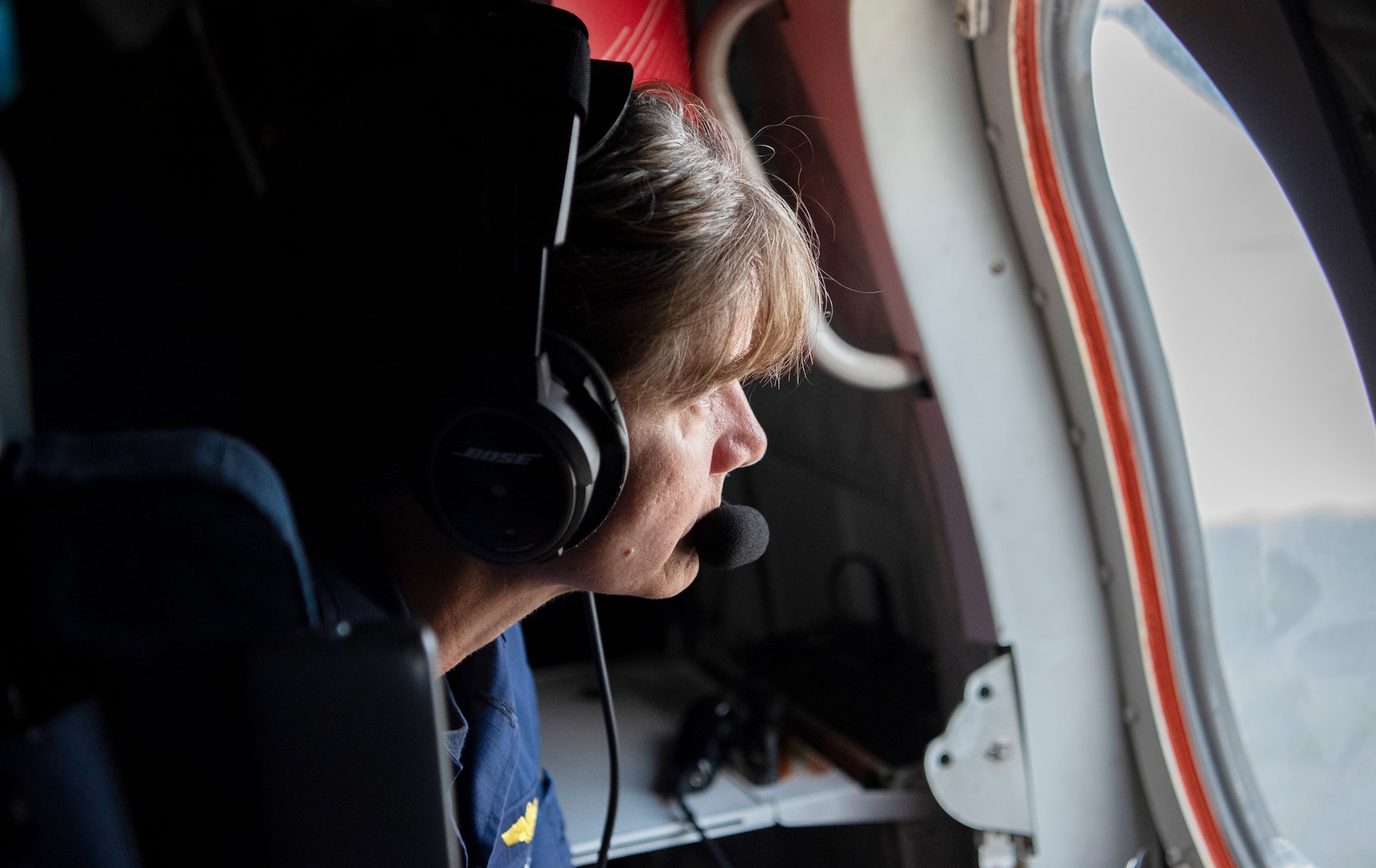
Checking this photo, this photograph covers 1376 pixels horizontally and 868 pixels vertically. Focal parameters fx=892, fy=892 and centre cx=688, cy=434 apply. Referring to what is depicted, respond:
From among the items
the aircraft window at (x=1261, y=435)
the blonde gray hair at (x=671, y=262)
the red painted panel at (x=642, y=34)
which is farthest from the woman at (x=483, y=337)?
the aircraft window at (x=1261, y=435)

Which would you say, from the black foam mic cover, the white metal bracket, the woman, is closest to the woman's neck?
the woman

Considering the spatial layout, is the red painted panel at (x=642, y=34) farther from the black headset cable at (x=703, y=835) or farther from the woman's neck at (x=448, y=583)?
the black headset cable at (x=703, y=835)

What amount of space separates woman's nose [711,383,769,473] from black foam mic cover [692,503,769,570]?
0.13 ft

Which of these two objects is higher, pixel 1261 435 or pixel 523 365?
pixel 1261 435

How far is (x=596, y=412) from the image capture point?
1.76 ft

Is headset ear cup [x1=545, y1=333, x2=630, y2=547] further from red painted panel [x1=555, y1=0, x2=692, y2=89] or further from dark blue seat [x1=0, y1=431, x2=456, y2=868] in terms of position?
red painted panel [x1=555, y1=0, x2=692, y2=89]

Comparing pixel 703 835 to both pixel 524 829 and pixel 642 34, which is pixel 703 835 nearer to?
pixel 524 829

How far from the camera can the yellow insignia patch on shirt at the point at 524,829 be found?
85 centimetres

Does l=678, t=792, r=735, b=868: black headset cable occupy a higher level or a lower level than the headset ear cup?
lower

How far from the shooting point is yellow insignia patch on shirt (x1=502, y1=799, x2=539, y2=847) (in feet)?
2.80

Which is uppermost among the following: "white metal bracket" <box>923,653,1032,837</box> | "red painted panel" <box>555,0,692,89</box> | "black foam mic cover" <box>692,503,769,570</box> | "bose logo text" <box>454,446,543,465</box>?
"red painted panel" <box>555,0,692,89</box>

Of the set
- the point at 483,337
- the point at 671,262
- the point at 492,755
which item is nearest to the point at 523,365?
the point at 483,337

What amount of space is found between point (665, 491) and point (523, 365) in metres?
0.24

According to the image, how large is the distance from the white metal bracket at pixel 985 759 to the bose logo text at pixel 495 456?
798 millimetres
